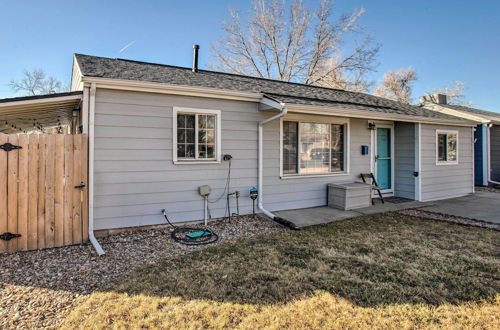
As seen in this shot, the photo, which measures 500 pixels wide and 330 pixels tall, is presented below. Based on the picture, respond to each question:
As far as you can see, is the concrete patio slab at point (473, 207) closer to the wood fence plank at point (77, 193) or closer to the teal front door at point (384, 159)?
the teal front door at point (384, 159)

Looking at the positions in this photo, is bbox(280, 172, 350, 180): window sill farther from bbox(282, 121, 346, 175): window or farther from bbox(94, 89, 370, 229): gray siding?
bbox(94, 89, 370, 229): gray siding

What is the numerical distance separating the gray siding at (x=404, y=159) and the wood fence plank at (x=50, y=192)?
347 inches

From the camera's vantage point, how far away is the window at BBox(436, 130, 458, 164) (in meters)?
9.02

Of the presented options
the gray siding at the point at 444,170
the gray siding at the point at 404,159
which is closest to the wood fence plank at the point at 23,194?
the gray siding at the point at 404,159

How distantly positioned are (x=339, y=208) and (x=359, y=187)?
0.75 meters

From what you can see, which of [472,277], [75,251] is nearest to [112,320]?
[75,251]

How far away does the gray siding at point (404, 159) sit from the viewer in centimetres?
851

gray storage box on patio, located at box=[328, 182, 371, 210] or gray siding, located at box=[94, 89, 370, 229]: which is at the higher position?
gray siding, located at box=[94, 89, 370, 229]

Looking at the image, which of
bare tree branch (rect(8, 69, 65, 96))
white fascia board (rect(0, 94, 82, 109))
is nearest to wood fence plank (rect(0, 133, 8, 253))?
white fascia board (rect(0, 94, 82, 109))

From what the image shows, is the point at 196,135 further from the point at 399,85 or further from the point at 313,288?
the point at 399,85

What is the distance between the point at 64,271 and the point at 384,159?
8414 mm

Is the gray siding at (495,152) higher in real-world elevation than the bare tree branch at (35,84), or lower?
lower

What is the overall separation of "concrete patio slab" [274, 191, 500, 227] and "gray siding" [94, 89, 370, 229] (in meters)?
0.75

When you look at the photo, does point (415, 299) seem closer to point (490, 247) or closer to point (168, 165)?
point (490, 247)
